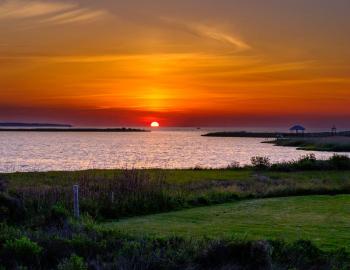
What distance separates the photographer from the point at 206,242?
10219 millimetres

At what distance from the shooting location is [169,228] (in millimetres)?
14977

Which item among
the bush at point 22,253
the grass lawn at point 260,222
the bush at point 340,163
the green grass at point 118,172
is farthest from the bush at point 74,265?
the bush at point 340,163

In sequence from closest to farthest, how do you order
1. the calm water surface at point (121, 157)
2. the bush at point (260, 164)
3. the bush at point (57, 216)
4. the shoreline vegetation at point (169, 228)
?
the shoreline vegetation at point (169, 228) < the bush at point (57, 216) < the bush at point (260, 164) < the calm water surface at point (121, 157)

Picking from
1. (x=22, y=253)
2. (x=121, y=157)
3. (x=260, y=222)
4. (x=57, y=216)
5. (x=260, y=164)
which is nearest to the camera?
(x=22, y=253)

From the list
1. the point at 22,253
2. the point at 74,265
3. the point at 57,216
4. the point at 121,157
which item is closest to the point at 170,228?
the point at 57,216

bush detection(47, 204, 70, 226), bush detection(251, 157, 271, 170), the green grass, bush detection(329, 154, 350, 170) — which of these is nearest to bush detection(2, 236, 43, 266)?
bush detection(47, 204, 70, 226)

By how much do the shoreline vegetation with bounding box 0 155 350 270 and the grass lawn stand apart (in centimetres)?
3

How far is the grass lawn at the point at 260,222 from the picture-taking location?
13.6m

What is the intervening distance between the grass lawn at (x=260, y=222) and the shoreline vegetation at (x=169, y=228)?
0.03 meters

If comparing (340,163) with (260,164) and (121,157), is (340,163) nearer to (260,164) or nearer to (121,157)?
(260,164)

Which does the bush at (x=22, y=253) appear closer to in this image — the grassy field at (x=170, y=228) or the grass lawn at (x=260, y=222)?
the grassy field at (x=170, y=228)

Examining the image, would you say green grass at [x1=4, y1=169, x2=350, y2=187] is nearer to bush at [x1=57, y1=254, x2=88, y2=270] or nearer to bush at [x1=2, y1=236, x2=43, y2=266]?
bush at [x1=2, y1=236, x2=43, y2=266]

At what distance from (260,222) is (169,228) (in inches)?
114

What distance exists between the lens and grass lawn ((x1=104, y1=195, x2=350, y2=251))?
13594mm
